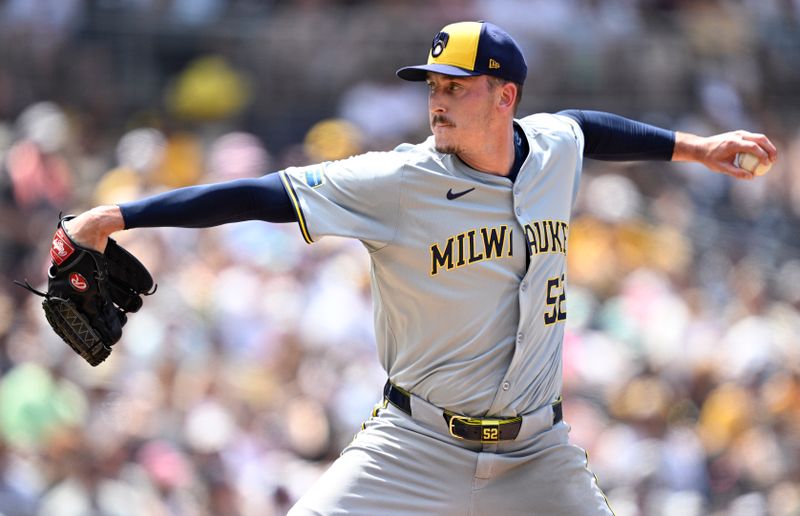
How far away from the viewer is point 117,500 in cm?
748

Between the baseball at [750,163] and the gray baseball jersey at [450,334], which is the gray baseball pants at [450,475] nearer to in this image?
the gray baseball jersey at [450,334]

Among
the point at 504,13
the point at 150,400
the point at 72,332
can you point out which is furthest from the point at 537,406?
the point at 504,13

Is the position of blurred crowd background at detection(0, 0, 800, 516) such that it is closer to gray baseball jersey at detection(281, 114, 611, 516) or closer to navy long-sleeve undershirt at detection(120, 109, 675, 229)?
gray baseball jersey at detection(281, 114, 611, 516)

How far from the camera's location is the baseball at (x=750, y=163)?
465 cm

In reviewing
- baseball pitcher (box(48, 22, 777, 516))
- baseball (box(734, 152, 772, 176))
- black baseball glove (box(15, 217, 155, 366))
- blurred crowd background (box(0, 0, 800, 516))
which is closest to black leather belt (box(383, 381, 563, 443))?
baseball pitcher (box(48, 22, 777, 516))

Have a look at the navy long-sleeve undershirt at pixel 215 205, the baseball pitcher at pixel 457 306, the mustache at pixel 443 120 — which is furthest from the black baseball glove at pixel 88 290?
the mustache at pixel 443 120

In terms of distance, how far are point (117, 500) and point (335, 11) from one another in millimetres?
5459

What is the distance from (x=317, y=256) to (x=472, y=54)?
203 inches

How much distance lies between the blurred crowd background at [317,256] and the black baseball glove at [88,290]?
11.5 feet

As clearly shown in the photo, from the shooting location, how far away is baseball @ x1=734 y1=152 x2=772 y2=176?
4.65 metres

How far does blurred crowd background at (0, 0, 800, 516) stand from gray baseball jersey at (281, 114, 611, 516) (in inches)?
135

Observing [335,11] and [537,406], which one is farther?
[335,11]

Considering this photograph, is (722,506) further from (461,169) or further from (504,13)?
(504,13)

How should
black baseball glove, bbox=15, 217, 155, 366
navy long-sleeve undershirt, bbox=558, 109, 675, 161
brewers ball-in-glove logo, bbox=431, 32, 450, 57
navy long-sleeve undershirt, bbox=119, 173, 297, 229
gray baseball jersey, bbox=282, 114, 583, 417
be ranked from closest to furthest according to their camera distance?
1. navy long-sleeve undershirt, bbox=119, 173, 297, 229
2. black baseball glove, bbox=15, 217, 155, 366
3. gray baseball jersey, bbox=282, 114, 583, 417
4. brewers ball-in-glove logo, bbox=431, 32, 450, 57
5. navy long-sleeve undershirt, bbox=558, 109, 675, 161
